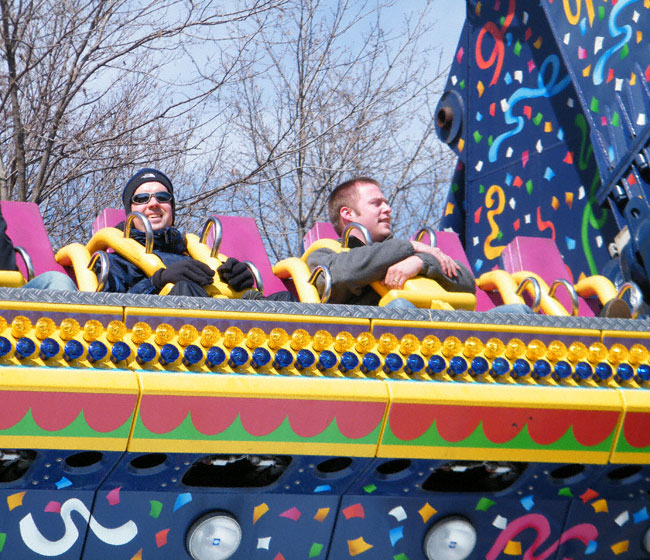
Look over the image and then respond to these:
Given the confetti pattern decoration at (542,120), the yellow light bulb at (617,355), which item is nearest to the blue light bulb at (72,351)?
the yellow light bulb at (617,355)

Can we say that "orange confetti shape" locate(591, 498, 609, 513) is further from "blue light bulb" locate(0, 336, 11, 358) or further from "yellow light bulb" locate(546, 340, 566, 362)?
"blue light bulb" locate(0, 336, 11, 358)

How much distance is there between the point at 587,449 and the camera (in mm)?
2322

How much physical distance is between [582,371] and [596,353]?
0.30ft

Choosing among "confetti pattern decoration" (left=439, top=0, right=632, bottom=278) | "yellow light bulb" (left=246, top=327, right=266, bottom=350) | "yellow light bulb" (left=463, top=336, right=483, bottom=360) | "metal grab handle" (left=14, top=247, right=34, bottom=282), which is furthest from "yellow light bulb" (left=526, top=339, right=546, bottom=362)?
"confetti pattern decoration" (left=439, top=0, right=632, bottom=278)

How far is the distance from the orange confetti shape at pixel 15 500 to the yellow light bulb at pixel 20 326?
332 millimetres

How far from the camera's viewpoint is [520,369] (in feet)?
7.59

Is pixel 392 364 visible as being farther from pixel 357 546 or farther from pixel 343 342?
pixel 357 546

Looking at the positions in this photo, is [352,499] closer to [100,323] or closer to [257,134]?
[100,323]

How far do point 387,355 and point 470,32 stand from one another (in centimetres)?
413

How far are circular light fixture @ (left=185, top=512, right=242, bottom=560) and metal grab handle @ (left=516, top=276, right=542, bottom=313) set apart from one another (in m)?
1.43

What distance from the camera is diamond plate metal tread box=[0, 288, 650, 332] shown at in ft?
6.82

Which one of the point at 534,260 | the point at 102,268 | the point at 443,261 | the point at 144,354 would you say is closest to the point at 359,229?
the point at 443,261

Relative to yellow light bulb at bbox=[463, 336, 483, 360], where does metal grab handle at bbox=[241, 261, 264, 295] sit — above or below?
above

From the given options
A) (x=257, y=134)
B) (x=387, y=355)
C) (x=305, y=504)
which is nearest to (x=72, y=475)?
(x=305, y=504)
